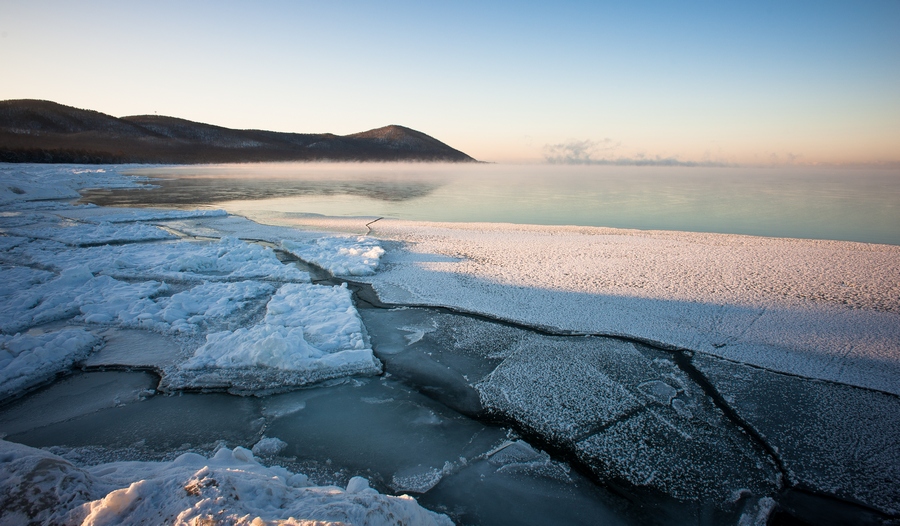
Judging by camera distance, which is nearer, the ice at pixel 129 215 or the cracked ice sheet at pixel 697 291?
the cracked ice sheet at pixel 697 291

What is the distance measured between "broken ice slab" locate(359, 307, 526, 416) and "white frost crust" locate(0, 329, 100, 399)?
227 centimetres

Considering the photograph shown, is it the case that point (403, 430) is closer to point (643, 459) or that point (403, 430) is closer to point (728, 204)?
point (643, 459)

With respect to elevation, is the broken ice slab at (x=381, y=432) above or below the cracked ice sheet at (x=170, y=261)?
below

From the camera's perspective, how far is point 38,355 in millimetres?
3209

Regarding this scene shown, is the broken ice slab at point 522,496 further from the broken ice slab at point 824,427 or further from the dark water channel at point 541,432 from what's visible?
the broken ice slab at point 824,427

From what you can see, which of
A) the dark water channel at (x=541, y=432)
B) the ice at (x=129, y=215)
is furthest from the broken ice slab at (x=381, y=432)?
the ice at (x=129, y=215)

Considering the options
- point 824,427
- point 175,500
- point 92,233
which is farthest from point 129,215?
point 824,427

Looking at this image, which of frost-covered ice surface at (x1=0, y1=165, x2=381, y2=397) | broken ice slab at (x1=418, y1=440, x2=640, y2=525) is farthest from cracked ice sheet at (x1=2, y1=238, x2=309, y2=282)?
broken ice slab at (x1=418, y1=440, x2=640, y2=525)

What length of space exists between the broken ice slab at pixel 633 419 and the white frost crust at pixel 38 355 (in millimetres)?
3138

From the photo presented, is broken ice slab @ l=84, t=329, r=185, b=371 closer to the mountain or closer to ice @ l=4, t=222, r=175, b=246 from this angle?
ice @ l=4, t=222, r=175, b=246

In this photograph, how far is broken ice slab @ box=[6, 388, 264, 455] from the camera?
2.42 metres

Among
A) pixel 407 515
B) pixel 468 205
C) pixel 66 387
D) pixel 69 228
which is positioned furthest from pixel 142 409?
pixel 468 205

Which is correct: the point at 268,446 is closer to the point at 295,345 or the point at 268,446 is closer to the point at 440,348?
the point at 295,345

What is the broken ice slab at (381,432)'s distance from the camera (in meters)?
2.29
